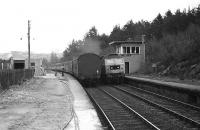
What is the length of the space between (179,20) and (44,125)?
5690 centimetres

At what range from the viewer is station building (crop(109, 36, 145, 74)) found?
53.5 meters

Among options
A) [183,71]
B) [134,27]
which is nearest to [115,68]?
[183,71]

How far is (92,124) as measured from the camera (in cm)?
1184

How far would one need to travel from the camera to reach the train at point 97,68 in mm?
30172

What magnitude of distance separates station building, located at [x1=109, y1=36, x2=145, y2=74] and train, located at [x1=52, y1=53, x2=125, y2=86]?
19801 mm

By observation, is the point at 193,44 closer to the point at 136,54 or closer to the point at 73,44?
the point at 136,54

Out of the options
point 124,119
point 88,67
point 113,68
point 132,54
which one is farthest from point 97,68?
point 132,54

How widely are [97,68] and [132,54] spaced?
25.0 meters

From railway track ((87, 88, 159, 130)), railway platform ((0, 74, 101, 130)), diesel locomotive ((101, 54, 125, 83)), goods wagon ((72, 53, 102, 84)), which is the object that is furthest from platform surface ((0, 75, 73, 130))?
diesel locomotive ((101, 54, 125, 83))

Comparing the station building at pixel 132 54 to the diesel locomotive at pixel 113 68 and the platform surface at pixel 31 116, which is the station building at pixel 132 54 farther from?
the platform surface at pixel 31 116

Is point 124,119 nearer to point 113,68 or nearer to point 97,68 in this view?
point 97,68

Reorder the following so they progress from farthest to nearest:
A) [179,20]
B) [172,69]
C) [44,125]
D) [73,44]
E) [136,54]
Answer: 1. [73,44]
2. [179,20]
3. [136,54]
4. [172,69]
5. [44,125]

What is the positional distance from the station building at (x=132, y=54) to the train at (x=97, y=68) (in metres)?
19.8

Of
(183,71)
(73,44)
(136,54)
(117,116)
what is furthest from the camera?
(73,44)
